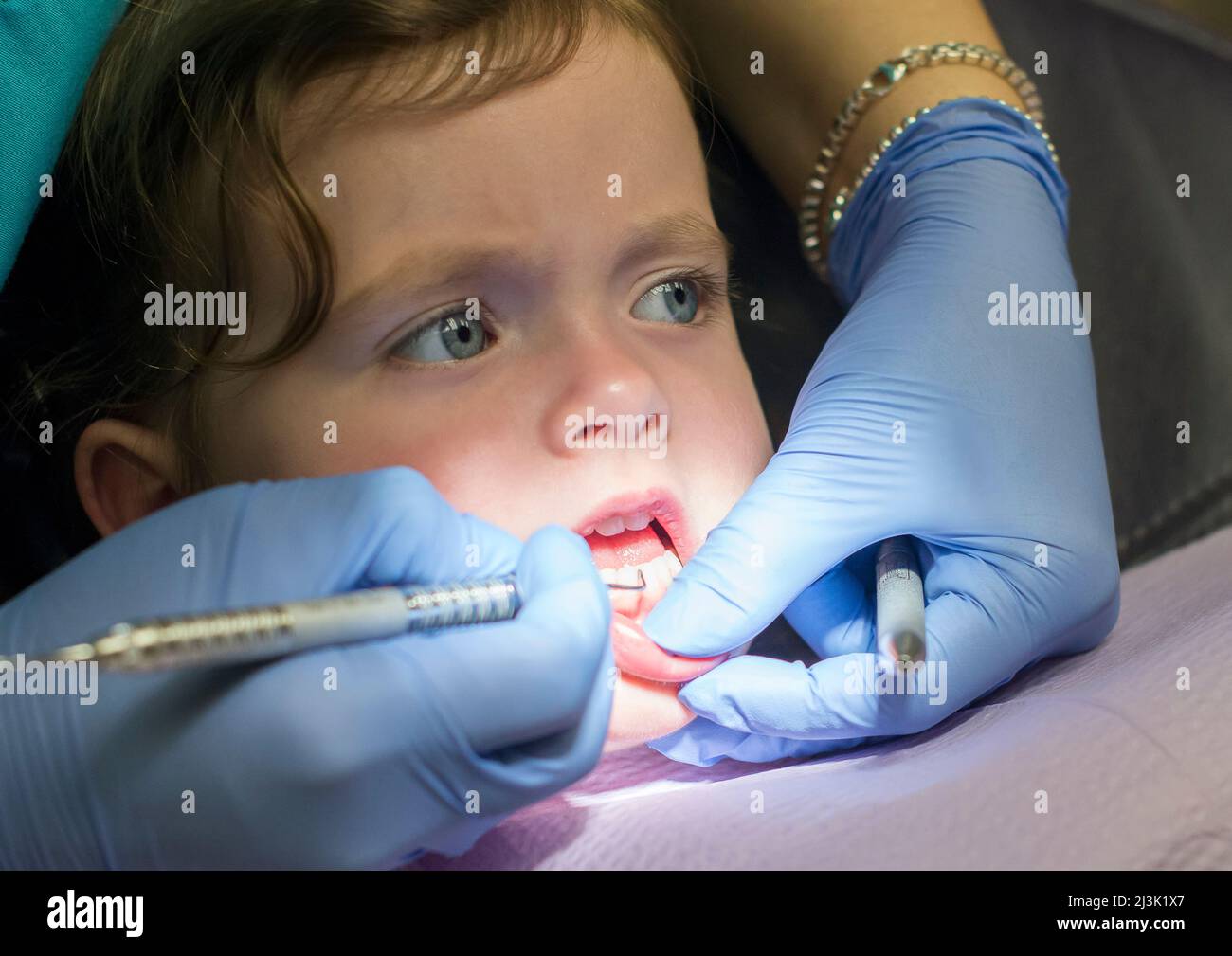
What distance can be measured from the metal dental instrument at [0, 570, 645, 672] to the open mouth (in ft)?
0.48

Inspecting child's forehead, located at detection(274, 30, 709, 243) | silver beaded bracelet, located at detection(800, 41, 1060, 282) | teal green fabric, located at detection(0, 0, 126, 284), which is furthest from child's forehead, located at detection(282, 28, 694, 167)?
silver beaded bracelet, located at detection(800, 41, 1060, 282)

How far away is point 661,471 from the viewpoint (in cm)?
97

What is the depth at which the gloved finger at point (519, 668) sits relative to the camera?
714mm

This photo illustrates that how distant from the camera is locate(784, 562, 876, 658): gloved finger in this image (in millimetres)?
1020

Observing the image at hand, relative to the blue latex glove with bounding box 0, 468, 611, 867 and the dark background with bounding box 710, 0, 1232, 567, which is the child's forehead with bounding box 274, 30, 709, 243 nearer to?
the blue latex glove with bounding box 0, 468, 611, 867

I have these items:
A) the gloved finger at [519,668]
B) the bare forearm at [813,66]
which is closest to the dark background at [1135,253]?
the bare forearm at [813,66]

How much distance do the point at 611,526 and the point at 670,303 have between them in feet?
0.85

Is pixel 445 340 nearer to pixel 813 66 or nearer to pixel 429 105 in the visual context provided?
pixel 429 105

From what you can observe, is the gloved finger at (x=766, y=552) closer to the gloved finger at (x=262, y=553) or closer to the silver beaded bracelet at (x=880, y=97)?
the gloved finger at (x=262, y=553)

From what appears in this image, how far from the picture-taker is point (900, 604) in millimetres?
878

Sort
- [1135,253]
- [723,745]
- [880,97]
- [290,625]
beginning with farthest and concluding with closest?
1. [1135,253]
2. [880,97]
3. [723,745]
4. [290,625]

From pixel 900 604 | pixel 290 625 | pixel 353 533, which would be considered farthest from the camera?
pixel 900 604

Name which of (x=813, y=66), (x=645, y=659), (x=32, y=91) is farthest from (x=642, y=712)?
(x=813, y=66)

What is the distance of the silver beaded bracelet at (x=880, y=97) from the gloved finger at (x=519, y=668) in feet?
2.55
